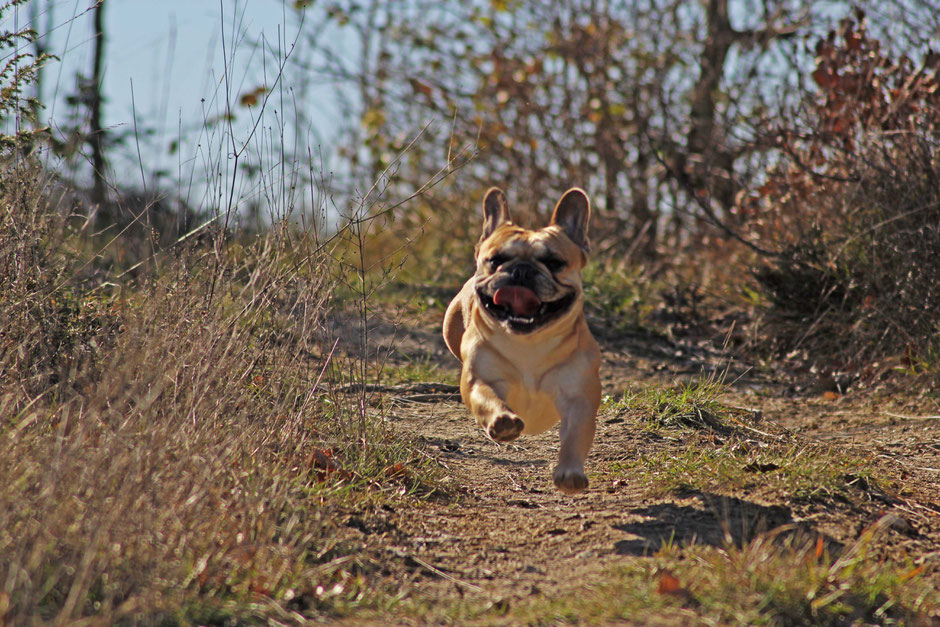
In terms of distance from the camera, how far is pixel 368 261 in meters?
10.9

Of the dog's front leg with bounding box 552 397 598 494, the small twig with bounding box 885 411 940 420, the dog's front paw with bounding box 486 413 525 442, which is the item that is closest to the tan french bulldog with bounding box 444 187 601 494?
the dog's front leg with bounding box 552 397 598 494

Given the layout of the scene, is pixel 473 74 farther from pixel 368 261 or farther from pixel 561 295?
pixel 561 295

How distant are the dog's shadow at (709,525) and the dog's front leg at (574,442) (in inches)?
11.8

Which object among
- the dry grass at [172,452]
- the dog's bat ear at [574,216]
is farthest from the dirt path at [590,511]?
the dog's bat ear at [574,216]

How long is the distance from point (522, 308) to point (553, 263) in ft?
1.17

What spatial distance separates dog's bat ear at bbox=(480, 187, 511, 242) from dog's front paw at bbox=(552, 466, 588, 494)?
157cm

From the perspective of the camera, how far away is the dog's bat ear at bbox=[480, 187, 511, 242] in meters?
5.24

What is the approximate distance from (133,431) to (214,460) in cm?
39

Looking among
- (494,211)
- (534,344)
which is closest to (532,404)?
(534,344)

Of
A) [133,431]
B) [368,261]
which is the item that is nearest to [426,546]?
[133,431]

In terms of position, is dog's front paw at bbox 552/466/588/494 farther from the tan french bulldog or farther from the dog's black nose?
the dog's black nose

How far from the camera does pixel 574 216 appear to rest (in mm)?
5027

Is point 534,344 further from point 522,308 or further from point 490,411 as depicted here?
point 490,411

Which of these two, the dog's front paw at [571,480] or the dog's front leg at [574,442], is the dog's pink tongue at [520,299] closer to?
the dog's front leg at [574,442]
